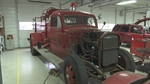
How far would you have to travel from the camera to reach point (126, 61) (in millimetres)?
3023

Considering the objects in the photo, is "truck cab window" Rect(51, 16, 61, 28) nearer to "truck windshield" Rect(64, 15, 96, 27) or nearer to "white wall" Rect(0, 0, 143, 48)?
"truck windshield" Rect(64, 15, 96, 27)

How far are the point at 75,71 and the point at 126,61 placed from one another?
139 cm

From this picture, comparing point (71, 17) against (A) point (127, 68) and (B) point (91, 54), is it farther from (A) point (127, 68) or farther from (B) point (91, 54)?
(A) point (127, 68)

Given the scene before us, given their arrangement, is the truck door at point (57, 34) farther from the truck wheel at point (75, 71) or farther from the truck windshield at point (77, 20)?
the truck wheel at point (75, 71)

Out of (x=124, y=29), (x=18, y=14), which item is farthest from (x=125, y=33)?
(x=18, y=14)

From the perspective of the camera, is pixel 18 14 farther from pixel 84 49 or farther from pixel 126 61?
pixel 126 61

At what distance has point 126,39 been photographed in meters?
8.69

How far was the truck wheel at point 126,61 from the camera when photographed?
2.98 meters

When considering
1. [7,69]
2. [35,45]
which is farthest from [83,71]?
[35,45]

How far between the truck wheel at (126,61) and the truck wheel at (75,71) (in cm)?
121

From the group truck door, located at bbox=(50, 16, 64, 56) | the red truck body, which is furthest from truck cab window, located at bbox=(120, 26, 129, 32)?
truck door, located at bbox=(50, 16, 64, 56)

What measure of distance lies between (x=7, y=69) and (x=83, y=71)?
3.32 meters

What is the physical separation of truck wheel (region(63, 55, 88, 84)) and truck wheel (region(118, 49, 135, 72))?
3.96 ft

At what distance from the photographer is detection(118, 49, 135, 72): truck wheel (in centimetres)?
298
